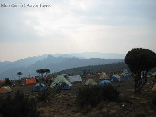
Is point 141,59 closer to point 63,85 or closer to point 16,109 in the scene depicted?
point 16,109

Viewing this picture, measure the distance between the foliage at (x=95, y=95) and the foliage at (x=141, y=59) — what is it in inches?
136

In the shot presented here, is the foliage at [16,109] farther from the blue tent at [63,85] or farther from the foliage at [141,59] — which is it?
the blue tent at [63,85]

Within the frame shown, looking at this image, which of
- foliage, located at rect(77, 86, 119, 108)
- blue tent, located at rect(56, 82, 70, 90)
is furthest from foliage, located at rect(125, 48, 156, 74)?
blue tent, located at rect(56, 82, 70, 90)

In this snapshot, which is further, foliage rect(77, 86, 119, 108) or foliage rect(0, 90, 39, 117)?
foliage rect(77, 86, 119, 108)

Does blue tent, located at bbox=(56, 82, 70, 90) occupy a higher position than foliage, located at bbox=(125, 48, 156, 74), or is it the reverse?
foliage, located at bbox=(125, 48, 156, 74)

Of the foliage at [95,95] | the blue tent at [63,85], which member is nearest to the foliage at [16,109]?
the foliage at [95,95]

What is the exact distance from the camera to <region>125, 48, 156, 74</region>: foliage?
13693 mm

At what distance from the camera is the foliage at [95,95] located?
11.9 m

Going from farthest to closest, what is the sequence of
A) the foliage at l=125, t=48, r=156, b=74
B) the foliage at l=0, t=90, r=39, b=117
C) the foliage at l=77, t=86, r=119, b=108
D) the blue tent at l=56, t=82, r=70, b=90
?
the blue tent at l=56, t=82, r=70, b=90, the foliage at l=125, t=48, r=156, b=74, the foliage at l=77, t=86, r=119, b=108, the foliage at l=0, t=90, r=39, b=117

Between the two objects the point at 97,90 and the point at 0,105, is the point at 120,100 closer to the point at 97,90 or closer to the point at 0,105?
the point at 97,90

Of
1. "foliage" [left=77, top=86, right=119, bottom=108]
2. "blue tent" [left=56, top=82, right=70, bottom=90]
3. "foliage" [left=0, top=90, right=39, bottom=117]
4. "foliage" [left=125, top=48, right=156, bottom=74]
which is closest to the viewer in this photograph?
"foliage" [left=0, top=90, right=39, bottom=117]

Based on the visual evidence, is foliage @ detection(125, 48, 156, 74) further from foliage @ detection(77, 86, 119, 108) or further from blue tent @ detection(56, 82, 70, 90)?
blue tent @ detection(56, 82, 70, 90)

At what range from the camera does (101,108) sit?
1075cm

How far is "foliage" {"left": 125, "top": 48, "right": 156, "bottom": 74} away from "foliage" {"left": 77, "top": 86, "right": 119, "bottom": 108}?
3.45m
